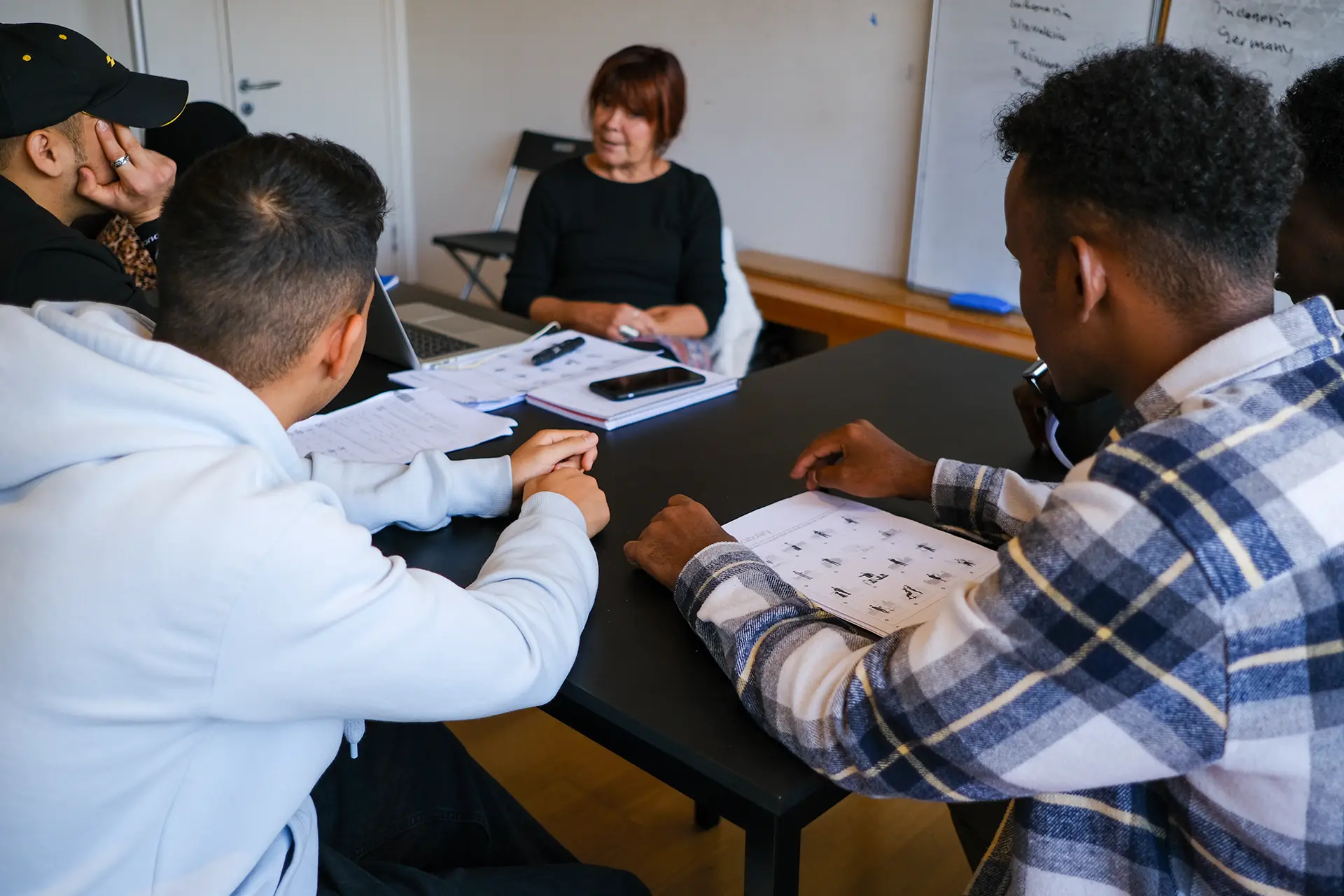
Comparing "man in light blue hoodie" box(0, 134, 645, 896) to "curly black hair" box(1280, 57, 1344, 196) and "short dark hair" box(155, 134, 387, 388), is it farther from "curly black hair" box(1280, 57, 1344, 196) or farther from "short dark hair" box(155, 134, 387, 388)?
"curly black hair" box(1280, 57, 1344, 196)

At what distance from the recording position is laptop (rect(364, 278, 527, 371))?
1.74 metres

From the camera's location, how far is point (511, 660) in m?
0.89

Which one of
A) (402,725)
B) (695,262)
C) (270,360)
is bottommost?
(402,725)

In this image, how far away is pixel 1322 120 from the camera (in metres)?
1.15

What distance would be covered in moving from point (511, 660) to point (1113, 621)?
442 mm

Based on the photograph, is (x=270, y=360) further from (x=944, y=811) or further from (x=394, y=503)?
(x=944, y=811)

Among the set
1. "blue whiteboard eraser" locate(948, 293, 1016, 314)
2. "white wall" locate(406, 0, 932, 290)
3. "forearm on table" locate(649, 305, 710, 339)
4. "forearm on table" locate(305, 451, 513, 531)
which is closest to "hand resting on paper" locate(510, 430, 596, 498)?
"forearm on table" locate(305, 451, 513, 531)

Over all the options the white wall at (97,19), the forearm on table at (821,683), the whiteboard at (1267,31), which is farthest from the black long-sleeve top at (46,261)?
the white wall at (97,19)

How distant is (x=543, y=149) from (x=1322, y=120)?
3515 millimetres

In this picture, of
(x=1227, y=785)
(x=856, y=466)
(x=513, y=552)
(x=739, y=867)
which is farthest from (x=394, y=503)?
(x=739, y=867)

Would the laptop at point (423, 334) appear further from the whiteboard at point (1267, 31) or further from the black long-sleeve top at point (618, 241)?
the whiteboard at point (1267, 31)

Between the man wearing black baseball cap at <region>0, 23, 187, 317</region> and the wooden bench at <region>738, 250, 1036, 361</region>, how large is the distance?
189 centimetres

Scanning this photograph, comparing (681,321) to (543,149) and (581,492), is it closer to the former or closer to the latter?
(581,492)

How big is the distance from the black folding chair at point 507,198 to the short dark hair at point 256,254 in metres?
3.07
